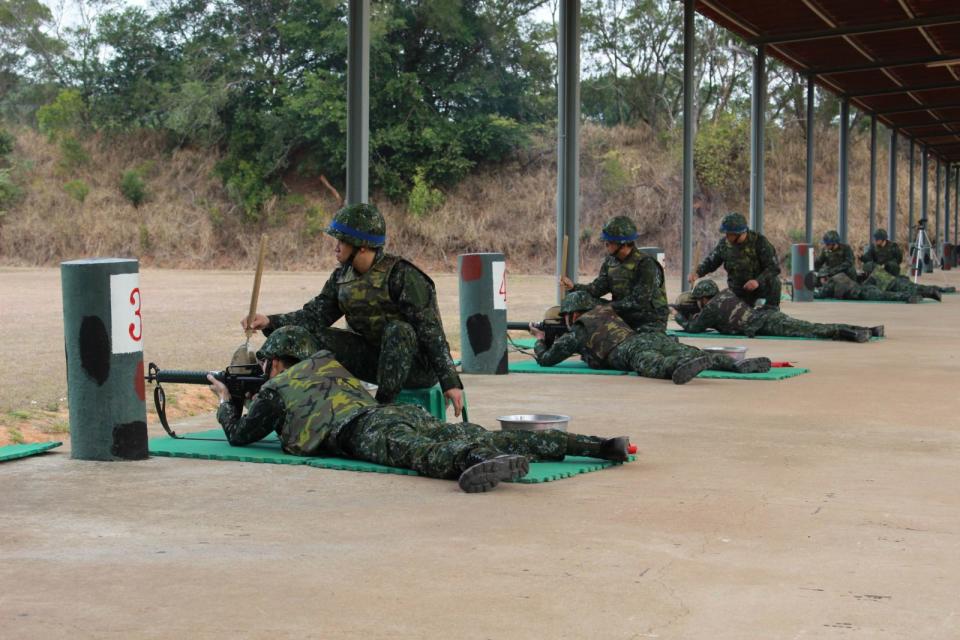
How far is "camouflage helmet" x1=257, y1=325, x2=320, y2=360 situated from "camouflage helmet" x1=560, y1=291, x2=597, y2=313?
4.68 m

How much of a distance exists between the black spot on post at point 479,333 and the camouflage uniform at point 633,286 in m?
0.85

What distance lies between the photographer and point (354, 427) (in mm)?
6082

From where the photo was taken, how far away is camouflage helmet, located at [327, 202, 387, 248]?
6.71 m

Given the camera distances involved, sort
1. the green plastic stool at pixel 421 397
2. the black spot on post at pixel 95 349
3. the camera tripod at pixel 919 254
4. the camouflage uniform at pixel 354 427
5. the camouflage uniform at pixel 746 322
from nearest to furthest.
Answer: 1. the camouflage uniform at pixel 354 427
2. the black spot on post at pixel 95 349
3. the green plastic stool at pixel 421 397
4. the camouflage uniform at pixel 746 322
5. the camera tripod at pixel 919 254

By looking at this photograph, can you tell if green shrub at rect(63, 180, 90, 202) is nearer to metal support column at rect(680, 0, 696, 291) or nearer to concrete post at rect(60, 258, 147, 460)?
metal support column at rect(680, 0, 696, 291)

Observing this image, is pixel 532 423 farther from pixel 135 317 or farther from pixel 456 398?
pixel 135 317

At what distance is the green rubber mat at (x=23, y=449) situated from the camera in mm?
6387

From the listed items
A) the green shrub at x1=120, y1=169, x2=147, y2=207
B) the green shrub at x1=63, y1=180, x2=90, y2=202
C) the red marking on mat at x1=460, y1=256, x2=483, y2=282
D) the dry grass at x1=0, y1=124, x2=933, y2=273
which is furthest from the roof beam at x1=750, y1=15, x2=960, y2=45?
the green shrub at x1=120, y1=169, x2=147, y2=207

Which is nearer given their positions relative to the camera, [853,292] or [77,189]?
[853,292]

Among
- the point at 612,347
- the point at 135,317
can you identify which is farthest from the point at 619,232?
the point at 135,317

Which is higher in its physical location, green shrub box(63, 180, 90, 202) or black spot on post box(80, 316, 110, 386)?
green shrub box(63, 180, 90, 202)

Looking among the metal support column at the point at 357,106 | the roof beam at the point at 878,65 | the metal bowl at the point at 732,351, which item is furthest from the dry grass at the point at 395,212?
the metal bowl at the point at 732,351

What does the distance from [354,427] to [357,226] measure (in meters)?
1.19

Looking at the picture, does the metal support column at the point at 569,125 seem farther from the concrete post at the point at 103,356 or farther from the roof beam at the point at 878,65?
the roof beam at the point at 878,65
